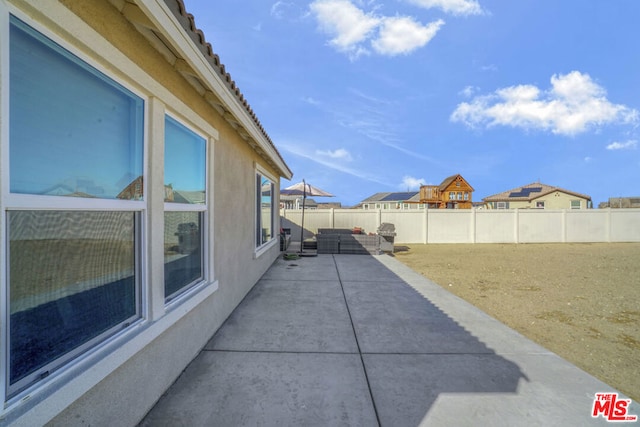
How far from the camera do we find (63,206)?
1.42m

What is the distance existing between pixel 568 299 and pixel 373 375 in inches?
201

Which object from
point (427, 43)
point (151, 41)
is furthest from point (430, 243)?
point (151, 41)

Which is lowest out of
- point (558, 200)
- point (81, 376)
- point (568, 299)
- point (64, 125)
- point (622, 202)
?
point (568, 299)

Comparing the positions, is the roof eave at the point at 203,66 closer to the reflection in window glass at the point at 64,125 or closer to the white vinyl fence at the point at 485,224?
the reflection in window glass at the point at 64,125

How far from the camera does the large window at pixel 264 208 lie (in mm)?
6133

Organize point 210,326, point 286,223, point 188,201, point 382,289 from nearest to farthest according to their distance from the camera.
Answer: point 188,201
point 210,326
point 382,289
point 286,223

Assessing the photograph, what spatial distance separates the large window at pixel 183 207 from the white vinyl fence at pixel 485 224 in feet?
36.8

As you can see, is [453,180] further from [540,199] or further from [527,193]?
[527,193]

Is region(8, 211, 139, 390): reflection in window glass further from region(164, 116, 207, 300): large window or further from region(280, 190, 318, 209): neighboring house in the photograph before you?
region(280, 190, 318, 209): neighboring house

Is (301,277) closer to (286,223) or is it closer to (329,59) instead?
(286,223)

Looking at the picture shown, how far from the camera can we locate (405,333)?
353 cm

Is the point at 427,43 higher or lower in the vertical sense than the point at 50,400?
higher

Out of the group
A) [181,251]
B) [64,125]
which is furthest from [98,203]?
[181,251]

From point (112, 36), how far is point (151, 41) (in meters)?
0.36
